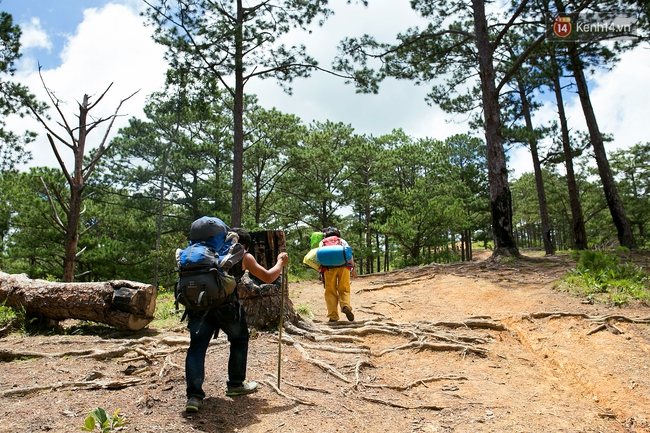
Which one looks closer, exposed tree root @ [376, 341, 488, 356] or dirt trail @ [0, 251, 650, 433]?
dirt trail @ [0, 251, 650, 433]

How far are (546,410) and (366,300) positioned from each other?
5555 millimetres

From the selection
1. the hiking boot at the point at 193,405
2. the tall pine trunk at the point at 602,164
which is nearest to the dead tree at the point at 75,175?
the hiking boot at the point at 193,405

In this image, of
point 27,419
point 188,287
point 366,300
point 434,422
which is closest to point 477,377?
point 434,422

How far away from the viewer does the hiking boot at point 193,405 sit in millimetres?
3031

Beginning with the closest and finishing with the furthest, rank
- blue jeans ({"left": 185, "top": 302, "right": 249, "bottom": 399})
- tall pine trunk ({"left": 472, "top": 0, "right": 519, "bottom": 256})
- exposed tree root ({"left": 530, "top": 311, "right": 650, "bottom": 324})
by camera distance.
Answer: blue jeans ({"left": 185, "top": 302, "right": 249, "bottom": 399}) < exposed tree root ({"left": 530, "top": 311, "right": 650, "bottom": 324}) < tall pine trunk ({"left": 472, "top": 0, "right": 519, "bottom": 256})

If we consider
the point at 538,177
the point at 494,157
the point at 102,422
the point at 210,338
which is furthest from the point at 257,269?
the point at 538,177

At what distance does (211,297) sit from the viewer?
321 cm

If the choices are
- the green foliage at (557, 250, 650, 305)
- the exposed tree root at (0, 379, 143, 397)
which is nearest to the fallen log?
the exposed tree root at (0, 379, 143, 397)

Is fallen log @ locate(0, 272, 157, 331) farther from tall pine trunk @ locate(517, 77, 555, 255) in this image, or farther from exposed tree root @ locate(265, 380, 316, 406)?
tall pine trunk @ locate(517, 77, 555, 255)

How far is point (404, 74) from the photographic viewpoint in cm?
1391

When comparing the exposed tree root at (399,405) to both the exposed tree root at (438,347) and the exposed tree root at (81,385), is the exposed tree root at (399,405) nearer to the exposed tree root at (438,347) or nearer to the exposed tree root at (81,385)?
the exposed tree root at (438,347)

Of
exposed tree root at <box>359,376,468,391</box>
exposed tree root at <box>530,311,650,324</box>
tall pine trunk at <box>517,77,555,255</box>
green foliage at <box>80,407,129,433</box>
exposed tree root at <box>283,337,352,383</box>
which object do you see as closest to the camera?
green foliage at <box>80,407,129,433</box>

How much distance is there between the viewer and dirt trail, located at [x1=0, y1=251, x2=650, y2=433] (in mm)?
3197

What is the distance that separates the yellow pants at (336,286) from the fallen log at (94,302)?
2.67 m
